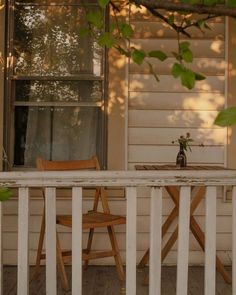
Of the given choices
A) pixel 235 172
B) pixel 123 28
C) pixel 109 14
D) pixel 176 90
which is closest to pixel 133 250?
pixel 235 172

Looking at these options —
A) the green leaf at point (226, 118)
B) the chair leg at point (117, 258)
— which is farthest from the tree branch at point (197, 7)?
the chair leg at point (117, 258)

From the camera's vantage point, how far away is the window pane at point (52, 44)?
420 cm

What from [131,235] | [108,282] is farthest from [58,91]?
[131,235]

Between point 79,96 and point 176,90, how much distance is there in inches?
33.4

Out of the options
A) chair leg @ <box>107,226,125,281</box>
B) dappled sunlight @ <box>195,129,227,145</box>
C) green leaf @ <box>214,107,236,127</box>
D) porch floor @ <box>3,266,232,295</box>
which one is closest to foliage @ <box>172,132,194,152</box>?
dappled sunlight @ <box>195,129,227,145</box>

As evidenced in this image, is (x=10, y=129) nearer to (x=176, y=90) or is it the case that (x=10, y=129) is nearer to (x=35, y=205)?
(x=35, y=205)

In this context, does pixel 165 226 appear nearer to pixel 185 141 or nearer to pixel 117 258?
pixel 117 258

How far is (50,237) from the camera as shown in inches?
90.6

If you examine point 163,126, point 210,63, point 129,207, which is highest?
point 210,63

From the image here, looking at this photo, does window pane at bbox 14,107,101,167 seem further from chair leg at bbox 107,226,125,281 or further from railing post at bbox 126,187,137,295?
railing post at bbox 126,187,137,295

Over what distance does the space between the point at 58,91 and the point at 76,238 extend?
2.14 metres

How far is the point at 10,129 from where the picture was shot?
4172 mm

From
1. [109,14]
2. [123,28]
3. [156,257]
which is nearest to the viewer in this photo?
[123,28]

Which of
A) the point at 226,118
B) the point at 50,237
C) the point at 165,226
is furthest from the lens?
the point at 165,226
